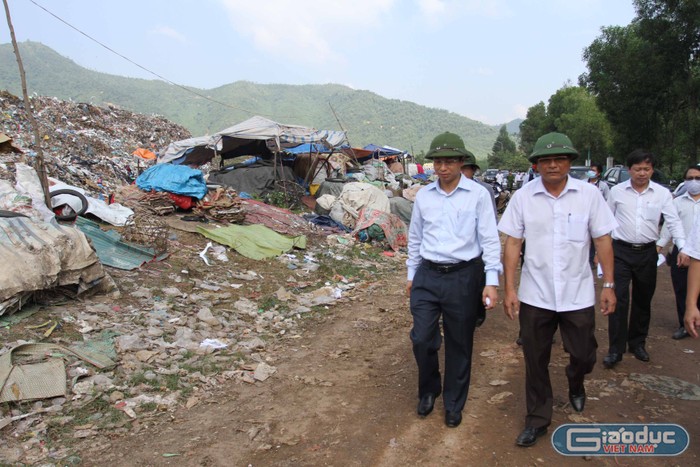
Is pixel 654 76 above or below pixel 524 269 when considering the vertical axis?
above

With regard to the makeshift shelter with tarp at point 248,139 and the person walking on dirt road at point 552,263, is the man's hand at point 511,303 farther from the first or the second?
the makeshift shelter with tarp at point 248,139

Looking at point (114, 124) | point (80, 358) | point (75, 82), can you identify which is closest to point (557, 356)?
point (80, 358)

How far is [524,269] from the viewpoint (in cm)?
288

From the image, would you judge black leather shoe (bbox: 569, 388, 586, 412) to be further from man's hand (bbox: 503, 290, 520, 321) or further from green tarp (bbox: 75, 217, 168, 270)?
green tarp (bbox: 75, 217, 168, 270)

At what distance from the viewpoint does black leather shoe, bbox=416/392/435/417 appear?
3.19 meters

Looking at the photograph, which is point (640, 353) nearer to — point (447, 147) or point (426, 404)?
point (426, 404)

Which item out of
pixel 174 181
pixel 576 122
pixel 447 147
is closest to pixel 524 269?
pixel 447 147

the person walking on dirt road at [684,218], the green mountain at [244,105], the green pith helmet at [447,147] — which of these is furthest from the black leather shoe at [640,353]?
the green mountain at [244,105]

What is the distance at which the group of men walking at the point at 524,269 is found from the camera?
2732 mm

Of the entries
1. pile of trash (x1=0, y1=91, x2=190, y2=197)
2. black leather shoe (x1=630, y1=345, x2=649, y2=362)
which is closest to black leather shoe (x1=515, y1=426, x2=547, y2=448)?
black leather shoe (x1=630, y1=345, x2=649, y2=362)

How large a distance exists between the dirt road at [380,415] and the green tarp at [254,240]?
3498mm

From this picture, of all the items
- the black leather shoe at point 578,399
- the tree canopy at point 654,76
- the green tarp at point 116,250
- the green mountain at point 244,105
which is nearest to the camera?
the black leather shoe at point 578,399

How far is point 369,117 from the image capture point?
93.2m

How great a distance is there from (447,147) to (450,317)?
103cm
